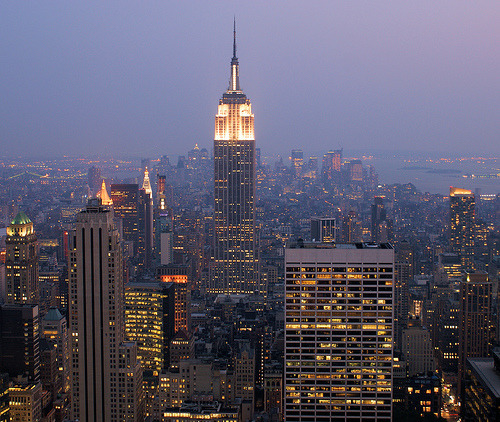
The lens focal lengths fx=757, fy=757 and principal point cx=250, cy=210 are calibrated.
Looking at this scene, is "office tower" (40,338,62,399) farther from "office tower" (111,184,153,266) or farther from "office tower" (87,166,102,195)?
"office tower" (111,184,153,266)

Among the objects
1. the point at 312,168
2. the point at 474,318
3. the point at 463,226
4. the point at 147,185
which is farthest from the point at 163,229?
the point at 474,318

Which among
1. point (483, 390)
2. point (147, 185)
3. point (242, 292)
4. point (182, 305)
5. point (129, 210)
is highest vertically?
point (147, 185)

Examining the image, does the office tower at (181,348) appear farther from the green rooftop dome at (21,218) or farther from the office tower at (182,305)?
the green rooftop dome at (21,218)

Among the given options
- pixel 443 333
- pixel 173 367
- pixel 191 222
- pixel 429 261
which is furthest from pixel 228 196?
pixel 173 367

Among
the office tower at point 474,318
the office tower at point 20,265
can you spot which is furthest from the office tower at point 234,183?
the office tower at point 474,318

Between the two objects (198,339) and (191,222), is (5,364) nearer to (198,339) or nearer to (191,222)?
(198,339)

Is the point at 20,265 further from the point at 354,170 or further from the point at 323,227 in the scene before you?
the point at 354,170
